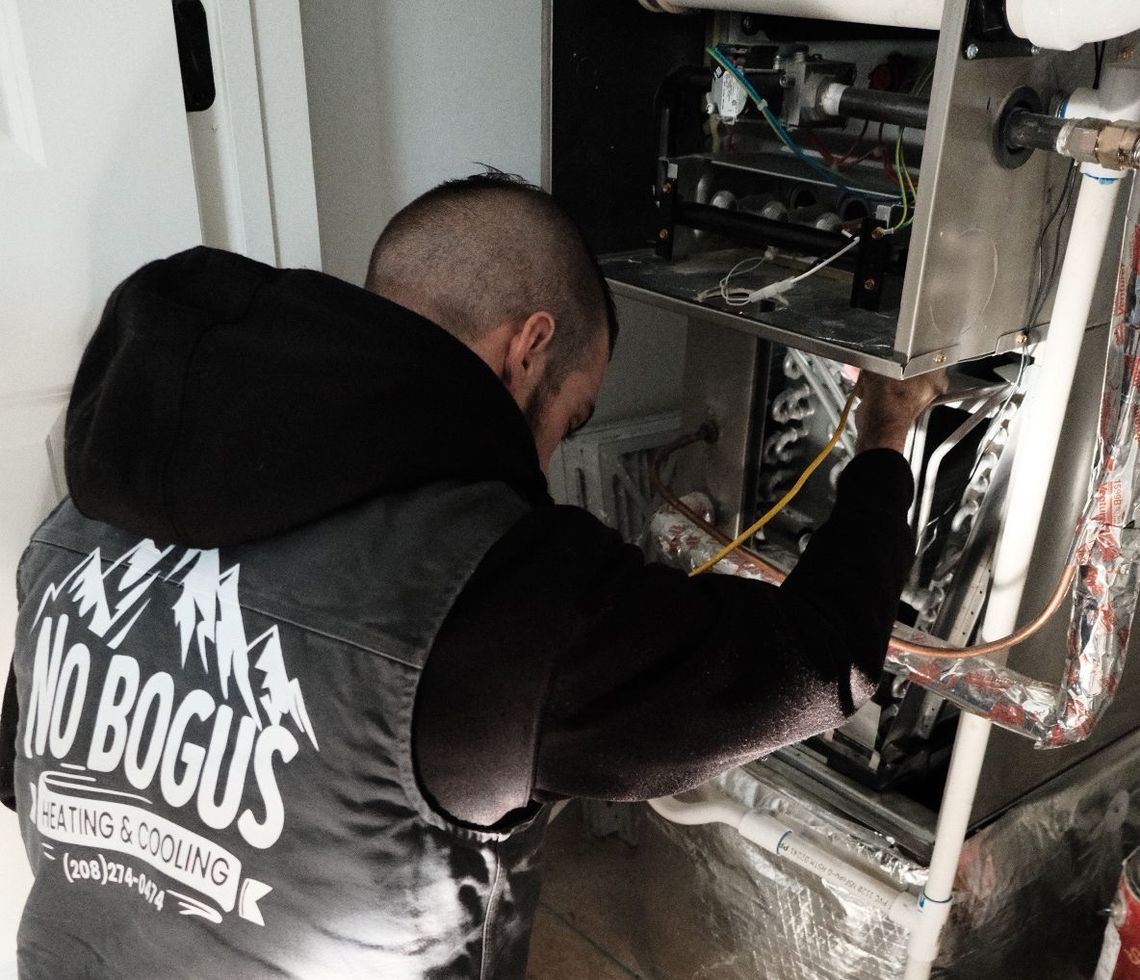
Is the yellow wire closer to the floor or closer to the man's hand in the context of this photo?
the man's hand

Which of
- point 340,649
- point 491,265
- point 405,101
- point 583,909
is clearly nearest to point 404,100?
point 405,101

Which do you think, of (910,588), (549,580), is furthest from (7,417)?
(910,588)

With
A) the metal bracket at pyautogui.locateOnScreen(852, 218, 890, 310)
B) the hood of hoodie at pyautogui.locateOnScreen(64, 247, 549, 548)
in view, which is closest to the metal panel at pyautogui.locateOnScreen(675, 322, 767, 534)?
the metal bracket at pyautogui.locateOnScreen(852, 218, 890, 310)

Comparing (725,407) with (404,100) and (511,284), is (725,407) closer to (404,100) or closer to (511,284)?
(511,284)

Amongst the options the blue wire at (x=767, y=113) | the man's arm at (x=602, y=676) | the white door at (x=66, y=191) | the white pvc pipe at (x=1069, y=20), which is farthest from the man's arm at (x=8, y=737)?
the white pvc pipe at (x=1069, y=20)

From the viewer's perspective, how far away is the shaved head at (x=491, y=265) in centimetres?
94

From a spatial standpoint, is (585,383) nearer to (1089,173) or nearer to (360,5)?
(1089,173)

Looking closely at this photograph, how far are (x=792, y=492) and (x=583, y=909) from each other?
0.87 m

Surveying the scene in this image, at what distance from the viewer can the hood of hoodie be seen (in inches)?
28.7

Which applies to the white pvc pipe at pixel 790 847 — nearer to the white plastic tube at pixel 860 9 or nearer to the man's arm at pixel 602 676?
the man's arm at pixel 602 676

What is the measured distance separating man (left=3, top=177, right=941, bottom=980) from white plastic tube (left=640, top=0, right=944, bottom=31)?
1.44 feet

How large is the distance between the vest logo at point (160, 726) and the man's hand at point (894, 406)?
24.2 inches

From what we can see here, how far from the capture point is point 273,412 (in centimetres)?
73

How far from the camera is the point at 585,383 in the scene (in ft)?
3.31
